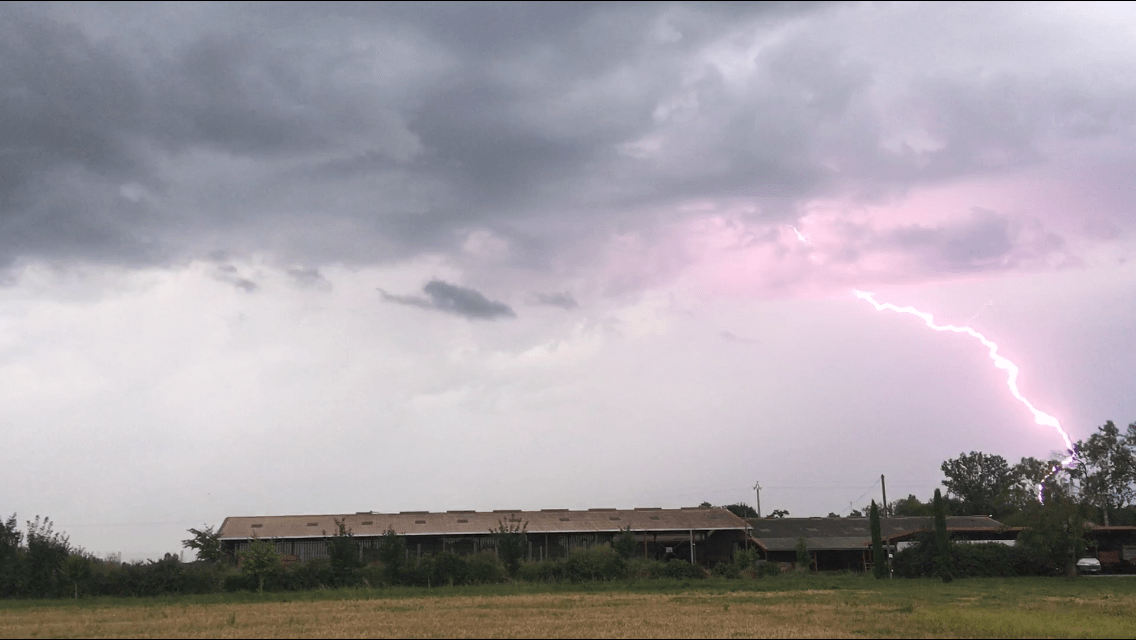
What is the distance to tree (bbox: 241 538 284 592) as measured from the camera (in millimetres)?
45656

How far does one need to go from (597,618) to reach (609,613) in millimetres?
1968

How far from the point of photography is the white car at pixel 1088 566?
209ft

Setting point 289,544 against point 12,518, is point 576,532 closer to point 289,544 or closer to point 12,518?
point 289,544

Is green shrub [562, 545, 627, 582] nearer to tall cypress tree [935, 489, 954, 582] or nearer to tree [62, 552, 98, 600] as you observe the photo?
tall cypress tree [935, 489, 954, 582]

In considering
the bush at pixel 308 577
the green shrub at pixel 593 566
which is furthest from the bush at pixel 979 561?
the bush at pixel 308 577

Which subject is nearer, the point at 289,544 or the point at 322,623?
the point at 322,623

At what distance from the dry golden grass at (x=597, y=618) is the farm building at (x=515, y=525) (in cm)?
2944

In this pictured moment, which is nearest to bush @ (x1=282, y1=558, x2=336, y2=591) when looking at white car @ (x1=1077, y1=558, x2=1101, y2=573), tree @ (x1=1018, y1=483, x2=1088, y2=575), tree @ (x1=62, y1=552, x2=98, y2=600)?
tree @ (x1=62, y1=552, x2=98, y2=600)

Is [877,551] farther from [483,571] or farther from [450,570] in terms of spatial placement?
[450,570]

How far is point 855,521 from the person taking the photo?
80625mm

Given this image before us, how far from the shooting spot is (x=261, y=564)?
4594 centimetres


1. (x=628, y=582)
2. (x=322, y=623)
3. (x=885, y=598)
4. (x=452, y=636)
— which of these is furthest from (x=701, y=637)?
(x=628, y=582)

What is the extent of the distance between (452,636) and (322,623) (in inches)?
234

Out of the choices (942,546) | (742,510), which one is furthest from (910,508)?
(942,546)
